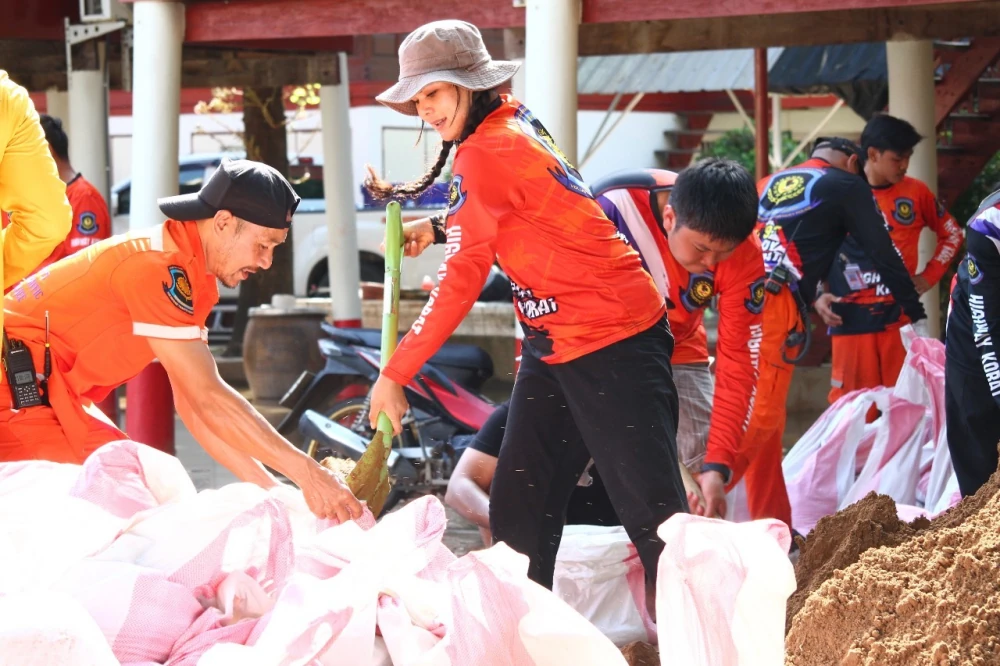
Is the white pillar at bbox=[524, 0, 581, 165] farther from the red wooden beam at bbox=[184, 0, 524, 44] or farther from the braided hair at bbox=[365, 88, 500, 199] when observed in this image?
the braided hair at bbox=[365, 88, 500, 199]

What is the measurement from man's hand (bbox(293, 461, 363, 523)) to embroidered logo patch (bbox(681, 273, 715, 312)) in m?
1.62

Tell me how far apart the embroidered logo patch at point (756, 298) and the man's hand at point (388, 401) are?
1379 mm

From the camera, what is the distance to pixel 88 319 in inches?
140

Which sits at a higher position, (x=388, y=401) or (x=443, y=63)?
(x=443, y=63)

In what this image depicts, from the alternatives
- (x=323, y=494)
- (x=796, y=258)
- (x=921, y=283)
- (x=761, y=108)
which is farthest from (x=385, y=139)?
(x=323, y=494)

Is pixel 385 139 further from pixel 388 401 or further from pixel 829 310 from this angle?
pixel 388 401

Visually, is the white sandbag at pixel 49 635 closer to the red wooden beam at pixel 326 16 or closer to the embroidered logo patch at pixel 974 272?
the embroidered logo patch at pixel 974 272

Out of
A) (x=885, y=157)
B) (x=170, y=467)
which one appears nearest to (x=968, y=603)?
(x=170, y=467)

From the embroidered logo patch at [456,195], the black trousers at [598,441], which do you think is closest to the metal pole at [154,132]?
the black trousers at [598,441]

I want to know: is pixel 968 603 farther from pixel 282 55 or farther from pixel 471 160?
pixel 282 55

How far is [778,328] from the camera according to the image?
503cm

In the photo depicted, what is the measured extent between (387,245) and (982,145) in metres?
6.20

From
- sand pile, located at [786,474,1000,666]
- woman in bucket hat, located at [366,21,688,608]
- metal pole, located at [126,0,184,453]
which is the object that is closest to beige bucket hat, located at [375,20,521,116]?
woman in bucket hat, located at [366,21,688,608]

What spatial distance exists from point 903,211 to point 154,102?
4.00 m
